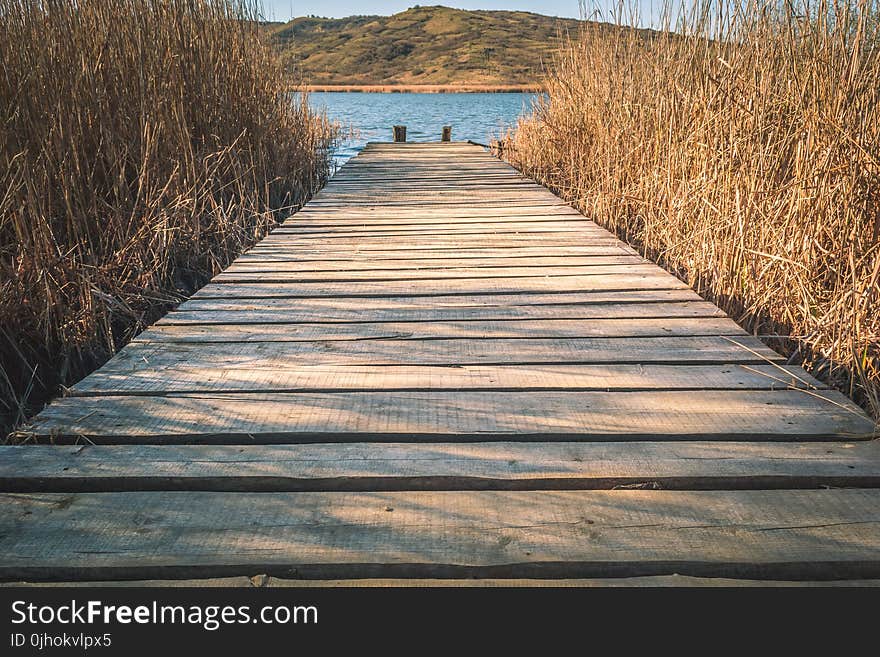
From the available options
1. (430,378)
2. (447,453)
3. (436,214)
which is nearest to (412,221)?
(436,214)

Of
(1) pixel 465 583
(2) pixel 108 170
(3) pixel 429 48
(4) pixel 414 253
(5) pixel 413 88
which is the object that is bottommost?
(1) pixel 465 583

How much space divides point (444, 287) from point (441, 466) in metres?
1.23

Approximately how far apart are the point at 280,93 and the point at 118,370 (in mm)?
3529

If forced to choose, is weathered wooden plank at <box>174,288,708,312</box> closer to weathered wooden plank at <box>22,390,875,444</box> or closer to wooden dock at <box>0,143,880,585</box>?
wooden dock at <box>0,143,880,585</box>

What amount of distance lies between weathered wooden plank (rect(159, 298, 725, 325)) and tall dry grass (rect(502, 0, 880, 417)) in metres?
0.29

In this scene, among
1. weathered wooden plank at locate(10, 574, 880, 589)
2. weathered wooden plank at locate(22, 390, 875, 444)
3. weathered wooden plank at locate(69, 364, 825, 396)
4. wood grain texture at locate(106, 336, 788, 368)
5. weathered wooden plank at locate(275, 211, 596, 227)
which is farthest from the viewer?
weathered wooden plank at locate(275, 211, 596, 227)

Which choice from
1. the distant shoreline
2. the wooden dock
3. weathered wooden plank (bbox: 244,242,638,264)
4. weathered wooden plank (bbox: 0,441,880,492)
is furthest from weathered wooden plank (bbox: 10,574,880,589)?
the distant shoreline

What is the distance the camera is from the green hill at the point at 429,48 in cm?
4447

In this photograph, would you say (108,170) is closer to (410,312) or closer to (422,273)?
(422,273)

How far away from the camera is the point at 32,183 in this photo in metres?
2.09

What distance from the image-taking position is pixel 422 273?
102 inches

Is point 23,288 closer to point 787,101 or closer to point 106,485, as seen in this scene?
point 106,485

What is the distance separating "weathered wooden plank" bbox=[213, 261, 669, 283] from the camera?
2531 millimetres

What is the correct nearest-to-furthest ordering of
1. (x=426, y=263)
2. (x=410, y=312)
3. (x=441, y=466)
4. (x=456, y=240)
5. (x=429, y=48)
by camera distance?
(x=441, y=466)
(x=410, y=312)
(x=426, y=263)
(x=456, y=240)
(x=429, y=48)
